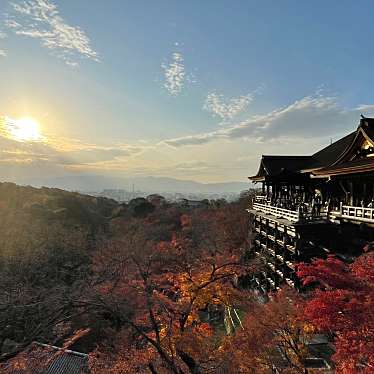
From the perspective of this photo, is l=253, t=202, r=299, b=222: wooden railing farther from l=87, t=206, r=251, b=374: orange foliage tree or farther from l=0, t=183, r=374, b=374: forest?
l=87, t=206, r=251, b=374: orange foliage tree

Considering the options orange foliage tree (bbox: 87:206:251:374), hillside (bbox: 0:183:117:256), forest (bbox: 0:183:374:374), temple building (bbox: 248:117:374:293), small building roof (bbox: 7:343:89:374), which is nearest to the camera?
forest (bbox: 0:183:374:374)

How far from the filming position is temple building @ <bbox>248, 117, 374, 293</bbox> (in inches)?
577

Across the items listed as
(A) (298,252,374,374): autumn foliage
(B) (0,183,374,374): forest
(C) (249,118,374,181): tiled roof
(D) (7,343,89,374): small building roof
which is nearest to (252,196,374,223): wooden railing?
(B) (0,183,374,374): forest

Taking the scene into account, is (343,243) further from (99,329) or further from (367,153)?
(99,329)

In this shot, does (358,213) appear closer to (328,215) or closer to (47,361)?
(328,215)

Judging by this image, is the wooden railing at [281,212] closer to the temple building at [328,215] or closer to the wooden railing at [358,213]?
the temple building at [328,215]

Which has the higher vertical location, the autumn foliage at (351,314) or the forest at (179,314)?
the autumn foliage at (351,314)

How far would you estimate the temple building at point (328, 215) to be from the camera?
1466 cm

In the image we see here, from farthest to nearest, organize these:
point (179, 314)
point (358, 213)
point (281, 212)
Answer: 1. point (281, 212)
2. point (358, 213)
3. point (179, 314)

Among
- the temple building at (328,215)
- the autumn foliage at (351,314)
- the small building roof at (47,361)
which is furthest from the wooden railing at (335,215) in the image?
the small building roof at (47,361)

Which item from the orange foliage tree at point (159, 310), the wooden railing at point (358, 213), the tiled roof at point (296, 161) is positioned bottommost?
Answer: the orange foliage tree at point (159, 310)

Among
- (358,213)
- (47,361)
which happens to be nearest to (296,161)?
(358,213)

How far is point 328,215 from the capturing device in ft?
54.9

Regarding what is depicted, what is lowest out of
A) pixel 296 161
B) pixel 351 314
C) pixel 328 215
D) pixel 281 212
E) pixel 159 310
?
pixel 159 310
